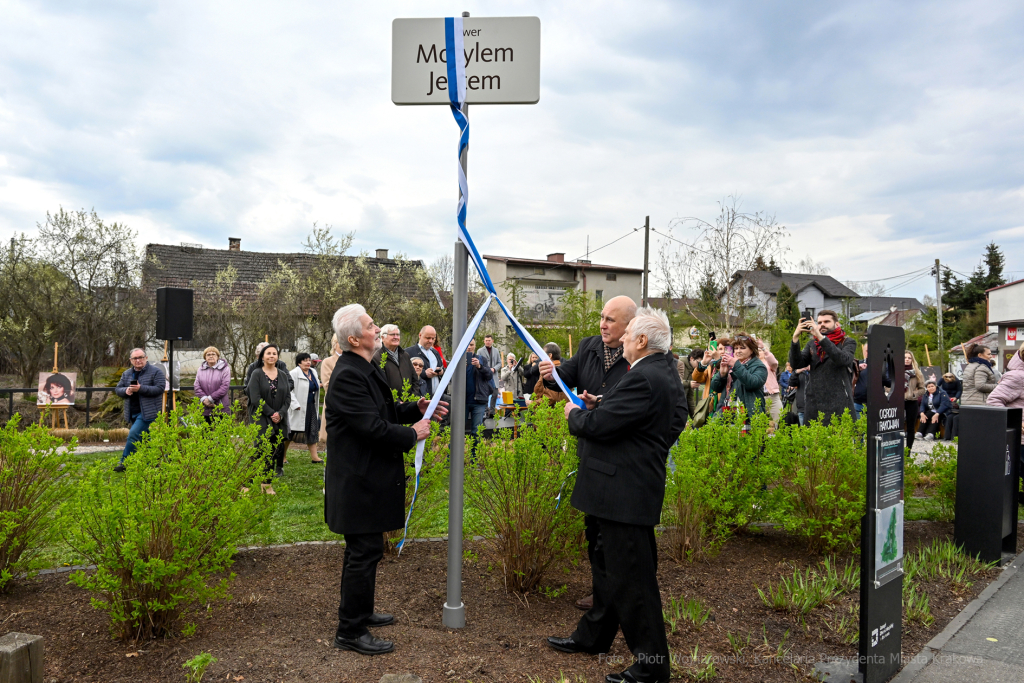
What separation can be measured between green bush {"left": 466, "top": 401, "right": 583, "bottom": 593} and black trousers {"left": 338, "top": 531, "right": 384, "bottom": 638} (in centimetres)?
93

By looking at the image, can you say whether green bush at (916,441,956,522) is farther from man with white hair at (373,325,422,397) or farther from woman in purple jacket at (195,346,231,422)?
woman in purple jacket at (195,346,231,422)

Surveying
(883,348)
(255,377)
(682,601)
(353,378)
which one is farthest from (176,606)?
(255,377)

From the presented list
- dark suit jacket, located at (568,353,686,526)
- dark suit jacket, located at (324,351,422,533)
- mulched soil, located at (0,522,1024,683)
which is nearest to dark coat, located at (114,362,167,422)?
mulched soil, located at (0,522,1024,683)

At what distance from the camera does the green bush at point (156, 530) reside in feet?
11.1

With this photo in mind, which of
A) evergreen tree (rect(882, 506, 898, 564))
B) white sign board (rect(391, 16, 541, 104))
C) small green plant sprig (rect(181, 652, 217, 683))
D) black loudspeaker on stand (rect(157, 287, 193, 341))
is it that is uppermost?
white sign board (rect(391, 16, 541, 104))

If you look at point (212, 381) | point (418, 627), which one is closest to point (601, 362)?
point (418, 627)

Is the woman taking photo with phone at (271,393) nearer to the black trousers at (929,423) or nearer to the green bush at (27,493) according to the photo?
the green bush at (27,493)

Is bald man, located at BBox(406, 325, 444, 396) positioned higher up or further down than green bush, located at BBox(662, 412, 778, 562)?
higher up

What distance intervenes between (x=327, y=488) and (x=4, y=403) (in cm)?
1714

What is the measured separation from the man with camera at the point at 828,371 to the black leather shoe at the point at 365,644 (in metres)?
5.02

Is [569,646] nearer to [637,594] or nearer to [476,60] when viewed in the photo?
[637,594]

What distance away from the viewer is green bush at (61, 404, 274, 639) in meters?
3.39

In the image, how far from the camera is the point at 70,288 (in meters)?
19.4

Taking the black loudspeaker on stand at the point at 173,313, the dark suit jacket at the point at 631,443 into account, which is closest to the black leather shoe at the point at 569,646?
the dark suit jacket at the point at 631,443
